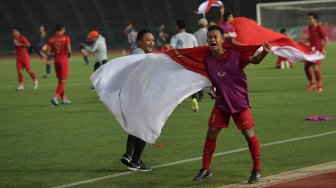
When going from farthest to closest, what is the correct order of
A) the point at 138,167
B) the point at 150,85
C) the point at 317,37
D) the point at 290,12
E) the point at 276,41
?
the point at 290,12 → the point at 317,37 → the point at 276,41 → the point at 138,167 → the point at 150,85

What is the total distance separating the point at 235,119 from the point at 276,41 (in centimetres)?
1249

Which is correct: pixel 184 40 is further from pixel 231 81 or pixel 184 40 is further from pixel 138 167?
pixel 231 81

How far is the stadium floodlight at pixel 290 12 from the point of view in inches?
1837

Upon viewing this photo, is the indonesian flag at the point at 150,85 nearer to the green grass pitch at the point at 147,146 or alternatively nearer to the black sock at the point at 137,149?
A: the black sock at the point at 137,149

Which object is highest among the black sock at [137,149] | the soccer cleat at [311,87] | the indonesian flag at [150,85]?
the indonesian flag at [150,85]

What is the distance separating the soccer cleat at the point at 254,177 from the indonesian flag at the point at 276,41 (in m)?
12.6

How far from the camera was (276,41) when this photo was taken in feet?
71.9

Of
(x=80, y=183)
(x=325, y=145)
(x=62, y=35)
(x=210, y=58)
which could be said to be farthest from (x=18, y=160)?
(x=62, y=35)

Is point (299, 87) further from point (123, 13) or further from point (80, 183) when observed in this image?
point (123, 13)

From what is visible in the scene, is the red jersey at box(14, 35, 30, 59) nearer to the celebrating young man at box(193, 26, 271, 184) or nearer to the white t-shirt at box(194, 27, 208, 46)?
the white t-shirt at box(194, 27, 208, 46)

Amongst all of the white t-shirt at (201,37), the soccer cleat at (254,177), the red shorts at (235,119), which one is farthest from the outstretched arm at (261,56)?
the white t-shirt at (201,37)

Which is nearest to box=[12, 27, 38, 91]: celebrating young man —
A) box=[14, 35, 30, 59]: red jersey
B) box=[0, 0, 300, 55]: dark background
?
box=[14, 35, 30, 59]: red jersey

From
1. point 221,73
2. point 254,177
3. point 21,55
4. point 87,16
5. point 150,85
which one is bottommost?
point 87,16

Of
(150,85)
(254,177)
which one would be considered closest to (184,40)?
(150,85)
